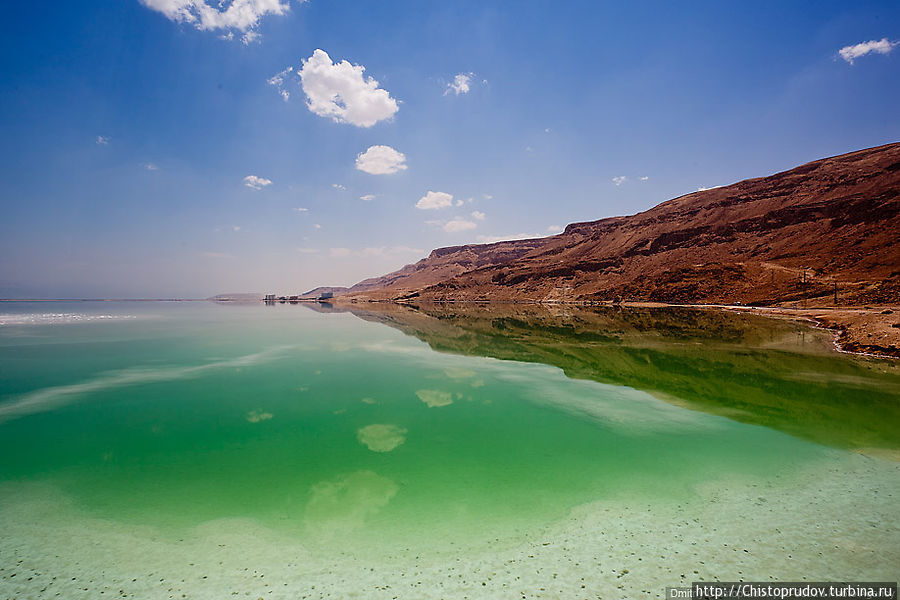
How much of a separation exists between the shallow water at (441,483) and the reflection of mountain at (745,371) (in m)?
0.19

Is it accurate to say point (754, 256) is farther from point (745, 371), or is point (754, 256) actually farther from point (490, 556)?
point (490, 556)

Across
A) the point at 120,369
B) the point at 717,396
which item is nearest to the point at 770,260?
the point at 717,396

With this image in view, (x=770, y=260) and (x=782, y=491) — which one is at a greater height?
(x=770, y=260)

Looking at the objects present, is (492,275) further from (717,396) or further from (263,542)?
(263,542)

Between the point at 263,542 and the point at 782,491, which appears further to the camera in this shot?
the point at 782,491

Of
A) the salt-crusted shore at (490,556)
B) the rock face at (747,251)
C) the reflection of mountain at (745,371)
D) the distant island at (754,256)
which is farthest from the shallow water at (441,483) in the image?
the rock face at (747,251)

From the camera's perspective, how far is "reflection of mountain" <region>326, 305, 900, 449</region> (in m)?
12.9

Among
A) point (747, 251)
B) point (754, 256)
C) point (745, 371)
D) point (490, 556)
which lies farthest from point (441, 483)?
point (747, 251)

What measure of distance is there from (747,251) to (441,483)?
127 meters

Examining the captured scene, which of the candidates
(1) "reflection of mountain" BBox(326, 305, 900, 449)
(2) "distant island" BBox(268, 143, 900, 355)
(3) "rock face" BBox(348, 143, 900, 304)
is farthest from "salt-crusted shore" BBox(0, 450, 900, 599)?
(3) "rock face" BBox(348, 143, 900, 304)

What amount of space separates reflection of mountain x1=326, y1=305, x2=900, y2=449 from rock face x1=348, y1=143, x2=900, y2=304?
148ft

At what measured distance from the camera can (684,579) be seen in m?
5.49

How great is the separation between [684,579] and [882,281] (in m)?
82.9

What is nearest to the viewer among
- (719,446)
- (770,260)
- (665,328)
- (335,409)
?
(719,446)
